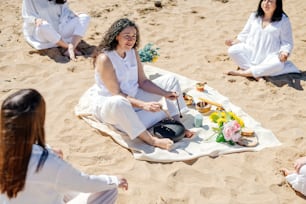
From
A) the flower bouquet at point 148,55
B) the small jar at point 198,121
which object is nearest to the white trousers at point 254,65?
the flower bouquet at point 148,55

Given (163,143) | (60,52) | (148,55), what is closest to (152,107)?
(163,143)

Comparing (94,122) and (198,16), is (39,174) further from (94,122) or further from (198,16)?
(198,16)

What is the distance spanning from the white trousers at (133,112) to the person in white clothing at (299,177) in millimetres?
1336

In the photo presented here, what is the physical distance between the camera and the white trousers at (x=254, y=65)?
5531 millimetres

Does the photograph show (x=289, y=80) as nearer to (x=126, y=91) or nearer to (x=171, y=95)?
(x=171, y=95)

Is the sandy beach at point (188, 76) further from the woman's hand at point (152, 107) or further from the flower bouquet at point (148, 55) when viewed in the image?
the woman's hand at point (152, 107)

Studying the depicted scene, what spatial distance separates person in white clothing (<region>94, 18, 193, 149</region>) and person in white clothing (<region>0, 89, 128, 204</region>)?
1.51m

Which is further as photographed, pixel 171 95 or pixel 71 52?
pixel 71 52

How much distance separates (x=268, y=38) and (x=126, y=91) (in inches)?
85.0

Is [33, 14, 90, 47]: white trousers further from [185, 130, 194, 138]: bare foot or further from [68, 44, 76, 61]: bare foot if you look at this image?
[185, 130, 194, 138]: bare foot

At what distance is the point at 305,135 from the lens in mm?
4480

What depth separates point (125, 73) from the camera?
436cm

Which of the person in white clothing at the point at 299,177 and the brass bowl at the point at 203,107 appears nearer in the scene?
the person in white clothing at the point at 299,177

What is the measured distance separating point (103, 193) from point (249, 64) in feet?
11.4
